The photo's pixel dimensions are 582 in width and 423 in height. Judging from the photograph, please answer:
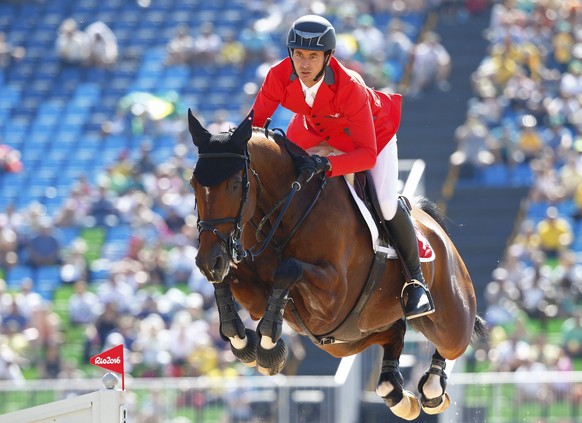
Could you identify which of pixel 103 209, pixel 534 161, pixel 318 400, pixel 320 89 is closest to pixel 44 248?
pixel 103 209

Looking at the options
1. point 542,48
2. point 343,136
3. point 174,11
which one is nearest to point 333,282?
point 343,136

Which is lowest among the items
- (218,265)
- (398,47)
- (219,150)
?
(398,47)

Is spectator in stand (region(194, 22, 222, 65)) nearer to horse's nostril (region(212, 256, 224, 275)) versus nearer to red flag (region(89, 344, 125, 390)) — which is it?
red flag (region(89, 344, 125, 390))

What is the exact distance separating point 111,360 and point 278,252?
1.09 m

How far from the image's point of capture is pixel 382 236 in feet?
24.0

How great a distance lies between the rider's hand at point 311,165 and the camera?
6.60 metres

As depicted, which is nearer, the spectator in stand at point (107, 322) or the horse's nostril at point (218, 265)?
the horse's nostril at point (218, 265)

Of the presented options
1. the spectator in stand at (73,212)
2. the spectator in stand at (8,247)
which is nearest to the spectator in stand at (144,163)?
the spectator in stand at (73,212)

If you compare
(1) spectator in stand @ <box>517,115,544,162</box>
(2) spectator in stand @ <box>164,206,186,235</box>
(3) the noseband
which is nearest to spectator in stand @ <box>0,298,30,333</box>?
(2) spectator in stand @ <box>164,206,186,235</box>

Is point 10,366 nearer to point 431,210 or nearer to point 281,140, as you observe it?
point 431,210

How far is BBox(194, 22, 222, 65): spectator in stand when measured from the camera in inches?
752

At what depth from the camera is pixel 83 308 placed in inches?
565

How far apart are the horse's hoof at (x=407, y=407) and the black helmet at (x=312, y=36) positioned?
2568 mm

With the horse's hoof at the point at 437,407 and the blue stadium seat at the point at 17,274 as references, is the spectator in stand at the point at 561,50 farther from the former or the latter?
the horse's hoof at the point at 437,407
